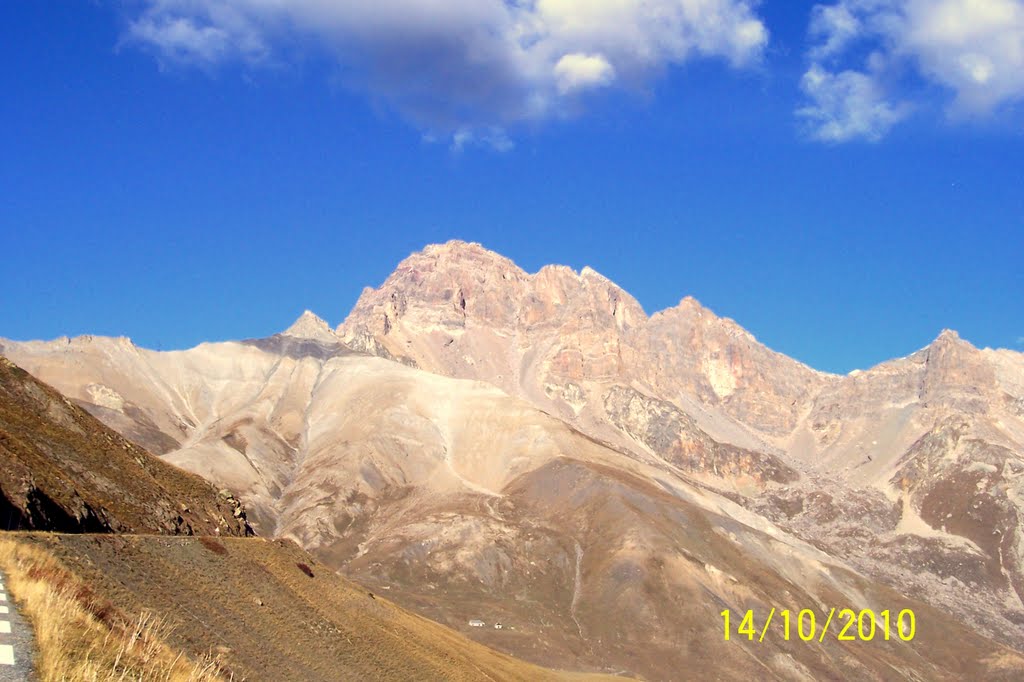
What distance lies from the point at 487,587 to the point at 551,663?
44.2 m

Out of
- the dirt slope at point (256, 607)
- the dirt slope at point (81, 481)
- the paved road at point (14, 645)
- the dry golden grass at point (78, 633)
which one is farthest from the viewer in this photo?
the dirt slope at point (81, 481)

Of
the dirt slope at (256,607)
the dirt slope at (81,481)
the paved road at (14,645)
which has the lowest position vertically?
the paved road at (14,645)

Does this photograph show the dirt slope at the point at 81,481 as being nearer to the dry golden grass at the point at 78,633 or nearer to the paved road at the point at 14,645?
the dry golden grass at the point at 78,633

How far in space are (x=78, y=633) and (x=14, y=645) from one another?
225cm

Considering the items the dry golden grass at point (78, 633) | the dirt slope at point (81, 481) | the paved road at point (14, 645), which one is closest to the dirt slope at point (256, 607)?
the dry golden grass at point (78, 633)

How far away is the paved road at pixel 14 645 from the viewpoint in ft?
61.1

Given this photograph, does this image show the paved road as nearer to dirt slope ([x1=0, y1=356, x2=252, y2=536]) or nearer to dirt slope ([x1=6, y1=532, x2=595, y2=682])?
dirt slope ([x1=6, y1=532, x2=595, y2=682])

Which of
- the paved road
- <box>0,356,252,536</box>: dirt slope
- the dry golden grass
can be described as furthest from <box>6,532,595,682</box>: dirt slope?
<box>0,356,252,536</box>: dirt slope

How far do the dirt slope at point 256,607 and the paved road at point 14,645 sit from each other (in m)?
6.06

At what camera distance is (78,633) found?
22.0 meters

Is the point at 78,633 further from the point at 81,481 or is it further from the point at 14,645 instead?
the point at 81,481

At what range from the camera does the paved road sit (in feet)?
61.1

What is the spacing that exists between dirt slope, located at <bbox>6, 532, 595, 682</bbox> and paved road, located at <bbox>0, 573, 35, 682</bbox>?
6056mm

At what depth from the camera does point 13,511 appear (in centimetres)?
4184
